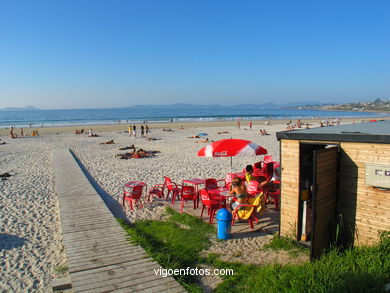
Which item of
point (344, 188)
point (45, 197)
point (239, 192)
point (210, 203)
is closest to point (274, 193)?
point (239, 192)

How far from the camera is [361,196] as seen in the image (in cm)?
525

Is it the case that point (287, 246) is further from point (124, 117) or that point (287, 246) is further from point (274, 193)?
point (124, 117)

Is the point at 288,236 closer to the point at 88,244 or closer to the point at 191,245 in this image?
the point at 191,245

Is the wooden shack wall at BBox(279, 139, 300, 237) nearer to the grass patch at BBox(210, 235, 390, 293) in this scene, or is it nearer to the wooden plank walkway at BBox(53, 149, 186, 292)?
the grass patch at BBox(210, 235, 390, 293)

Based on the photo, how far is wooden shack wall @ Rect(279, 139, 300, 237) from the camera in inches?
232

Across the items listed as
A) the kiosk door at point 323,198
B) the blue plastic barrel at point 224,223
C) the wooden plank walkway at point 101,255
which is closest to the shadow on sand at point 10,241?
the wooden plank walkway at point 101,255

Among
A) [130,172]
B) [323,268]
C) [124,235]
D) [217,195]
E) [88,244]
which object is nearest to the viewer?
[323,268]

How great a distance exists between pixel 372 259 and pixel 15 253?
6.27 m

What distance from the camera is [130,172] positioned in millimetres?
13961

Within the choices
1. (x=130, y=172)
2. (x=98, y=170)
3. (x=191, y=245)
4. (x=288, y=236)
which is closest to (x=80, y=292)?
(x=191, y=245)

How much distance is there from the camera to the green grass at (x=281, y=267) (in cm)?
386

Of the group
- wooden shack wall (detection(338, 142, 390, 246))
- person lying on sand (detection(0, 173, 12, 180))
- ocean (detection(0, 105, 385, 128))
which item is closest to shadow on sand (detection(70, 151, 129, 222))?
person lying on sand (detection(0, 173, 12, 180))

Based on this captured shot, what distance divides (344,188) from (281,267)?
180 centimetres

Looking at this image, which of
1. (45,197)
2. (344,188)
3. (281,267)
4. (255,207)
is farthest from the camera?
(45,197)
